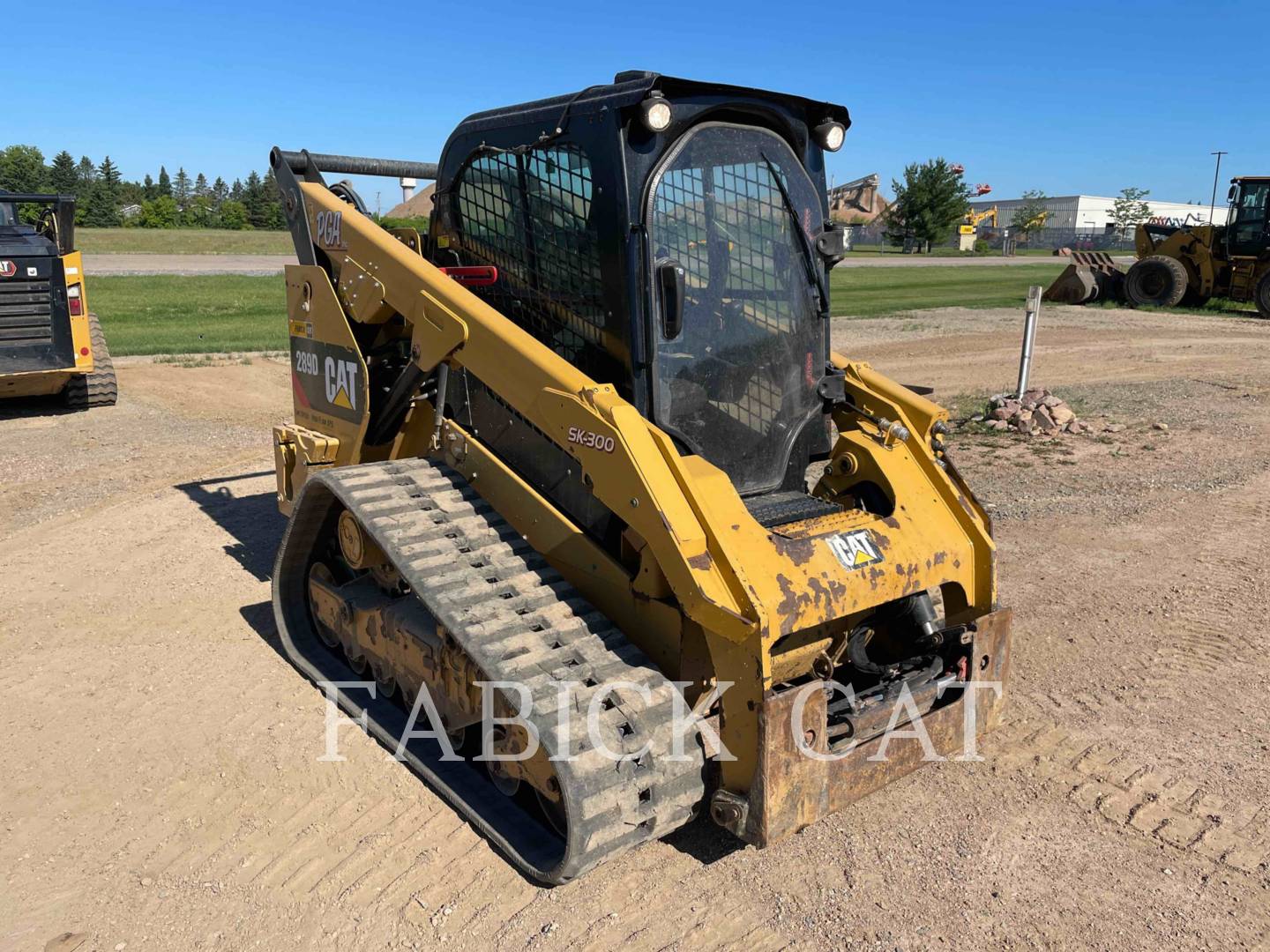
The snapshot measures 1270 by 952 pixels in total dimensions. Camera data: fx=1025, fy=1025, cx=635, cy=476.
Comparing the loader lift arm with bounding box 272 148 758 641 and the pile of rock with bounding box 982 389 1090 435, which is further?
the pile of rock with bounding box 982 389 1090 435

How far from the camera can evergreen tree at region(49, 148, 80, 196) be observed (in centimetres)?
7219

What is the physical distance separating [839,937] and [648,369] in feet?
6.94

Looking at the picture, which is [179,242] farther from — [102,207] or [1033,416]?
[1033,416]

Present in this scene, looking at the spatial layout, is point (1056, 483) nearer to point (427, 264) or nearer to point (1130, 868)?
point (1130, 868)

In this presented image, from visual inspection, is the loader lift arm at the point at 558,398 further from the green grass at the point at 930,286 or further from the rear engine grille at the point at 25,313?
the green grass at the point at 930,286

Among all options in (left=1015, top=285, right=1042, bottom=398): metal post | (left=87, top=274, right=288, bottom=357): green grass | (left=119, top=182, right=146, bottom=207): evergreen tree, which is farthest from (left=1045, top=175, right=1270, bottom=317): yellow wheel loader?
(left=119, top=182, right=146, bottom=207): evergreen tree

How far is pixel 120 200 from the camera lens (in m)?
78.4

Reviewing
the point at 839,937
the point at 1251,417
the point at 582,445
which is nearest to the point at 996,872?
the point at 839,937

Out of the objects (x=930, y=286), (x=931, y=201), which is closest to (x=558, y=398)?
(x=930, y=286)

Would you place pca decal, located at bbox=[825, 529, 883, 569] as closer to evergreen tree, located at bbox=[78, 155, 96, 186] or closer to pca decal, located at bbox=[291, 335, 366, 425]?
pca decal, located at bbox=[291, 335, 366, 425]

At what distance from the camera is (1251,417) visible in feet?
35.9

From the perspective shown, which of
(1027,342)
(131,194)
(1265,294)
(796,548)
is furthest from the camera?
(131,194)

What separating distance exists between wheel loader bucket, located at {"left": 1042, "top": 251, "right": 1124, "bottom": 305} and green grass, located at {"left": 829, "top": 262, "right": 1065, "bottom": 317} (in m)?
1.05

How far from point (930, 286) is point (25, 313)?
26.7m
